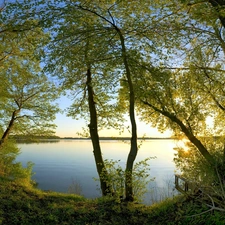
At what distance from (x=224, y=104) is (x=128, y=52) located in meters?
7.83

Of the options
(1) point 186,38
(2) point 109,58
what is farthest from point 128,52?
(1) point 186,38

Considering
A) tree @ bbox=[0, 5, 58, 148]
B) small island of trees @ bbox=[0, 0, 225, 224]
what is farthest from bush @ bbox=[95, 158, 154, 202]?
tree @ bbox=[0, 5, 58, 148]

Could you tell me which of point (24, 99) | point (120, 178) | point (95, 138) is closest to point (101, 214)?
point (120, 178)

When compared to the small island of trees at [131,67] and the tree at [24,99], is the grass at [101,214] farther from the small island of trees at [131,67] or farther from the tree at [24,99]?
the tree at [24,99]

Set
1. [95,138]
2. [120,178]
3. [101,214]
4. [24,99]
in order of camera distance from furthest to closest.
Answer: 1. [24,99]
2. [95,138]
3. [120,178]
4. [101,214]

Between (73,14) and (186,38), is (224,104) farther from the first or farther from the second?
(73,14)

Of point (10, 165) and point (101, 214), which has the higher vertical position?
point (101, 214)

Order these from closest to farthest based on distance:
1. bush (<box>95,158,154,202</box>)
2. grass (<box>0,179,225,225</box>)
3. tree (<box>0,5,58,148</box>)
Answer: grass (<box>0,179,225,225</box>) < bush (<box>95,158,154,202</box>) < tree (<box>0,5,58,148</box>)

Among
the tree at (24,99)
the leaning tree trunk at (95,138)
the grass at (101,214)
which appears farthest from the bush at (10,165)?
the grass at (101,214)

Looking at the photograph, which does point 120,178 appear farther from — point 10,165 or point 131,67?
point 10,165

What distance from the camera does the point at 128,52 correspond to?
939 cm

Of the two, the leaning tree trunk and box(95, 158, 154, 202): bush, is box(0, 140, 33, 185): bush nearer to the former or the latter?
the leaning tree trunk

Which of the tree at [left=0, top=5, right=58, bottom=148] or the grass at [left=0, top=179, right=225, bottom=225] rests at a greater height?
the tree at [left=0, top=5, right=58, bottom=148]

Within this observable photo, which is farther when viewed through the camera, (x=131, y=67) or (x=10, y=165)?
(x=10, y=165)
